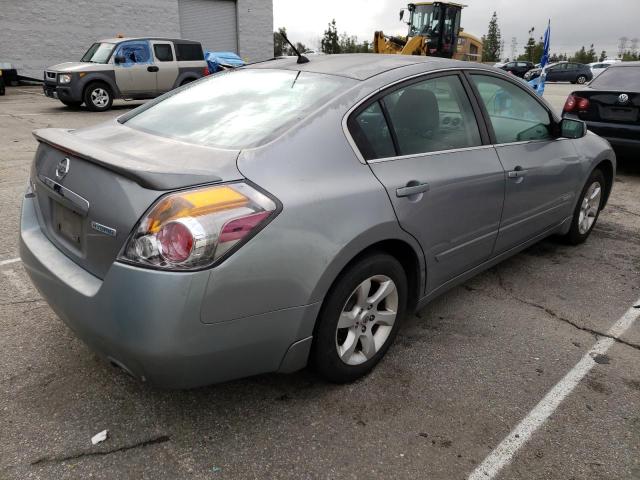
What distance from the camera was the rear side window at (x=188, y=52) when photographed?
48.8 ft

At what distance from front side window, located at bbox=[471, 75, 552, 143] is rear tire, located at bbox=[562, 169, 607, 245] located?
2.87 feet

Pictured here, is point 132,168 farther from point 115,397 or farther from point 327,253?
point 115,397

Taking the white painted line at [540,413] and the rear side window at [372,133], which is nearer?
the white painted line at [540,413]

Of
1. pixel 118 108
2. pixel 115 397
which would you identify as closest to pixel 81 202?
pixel 115 397

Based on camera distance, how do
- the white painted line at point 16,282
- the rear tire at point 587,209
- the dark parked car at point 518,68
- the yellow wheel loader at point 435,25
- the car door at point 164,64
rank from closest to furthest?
the white painted line at point 16,282
the rear tire at point 587,209
the car door at point 164,64
the yellow wheel loader at point 435,25
the dark parked car at point 518,68

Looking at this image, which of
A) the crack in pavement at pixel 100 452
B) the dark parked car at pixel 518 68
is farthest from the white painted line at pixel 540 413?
the dark parked car at pixel 518 68

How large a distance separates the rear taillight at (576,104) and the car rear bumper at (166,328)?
255 inches

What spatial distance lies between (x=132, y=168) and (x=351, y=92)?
43.9 inches

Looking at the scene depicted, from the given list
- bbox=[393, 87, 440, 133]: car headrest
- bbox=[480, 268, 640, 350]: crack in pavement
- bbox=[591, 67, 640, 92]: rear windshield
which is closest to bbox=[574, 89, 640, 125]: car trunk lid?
bbox=[591, 67, 640, 92]: rear windshield

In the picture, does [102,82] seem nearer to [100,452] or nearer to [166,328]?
[100,452]

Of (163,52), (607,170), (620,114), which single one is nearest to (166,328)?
(607,170)

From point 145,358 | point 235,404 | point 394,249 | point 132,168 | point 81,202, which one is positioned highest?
point 132,168

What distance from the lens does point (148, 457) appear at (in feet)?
6.86

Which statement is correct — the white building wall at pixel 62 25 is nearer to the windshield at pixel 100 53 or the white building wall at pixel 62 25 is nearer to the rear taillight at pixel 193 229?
the windshield at pixel 100 53
